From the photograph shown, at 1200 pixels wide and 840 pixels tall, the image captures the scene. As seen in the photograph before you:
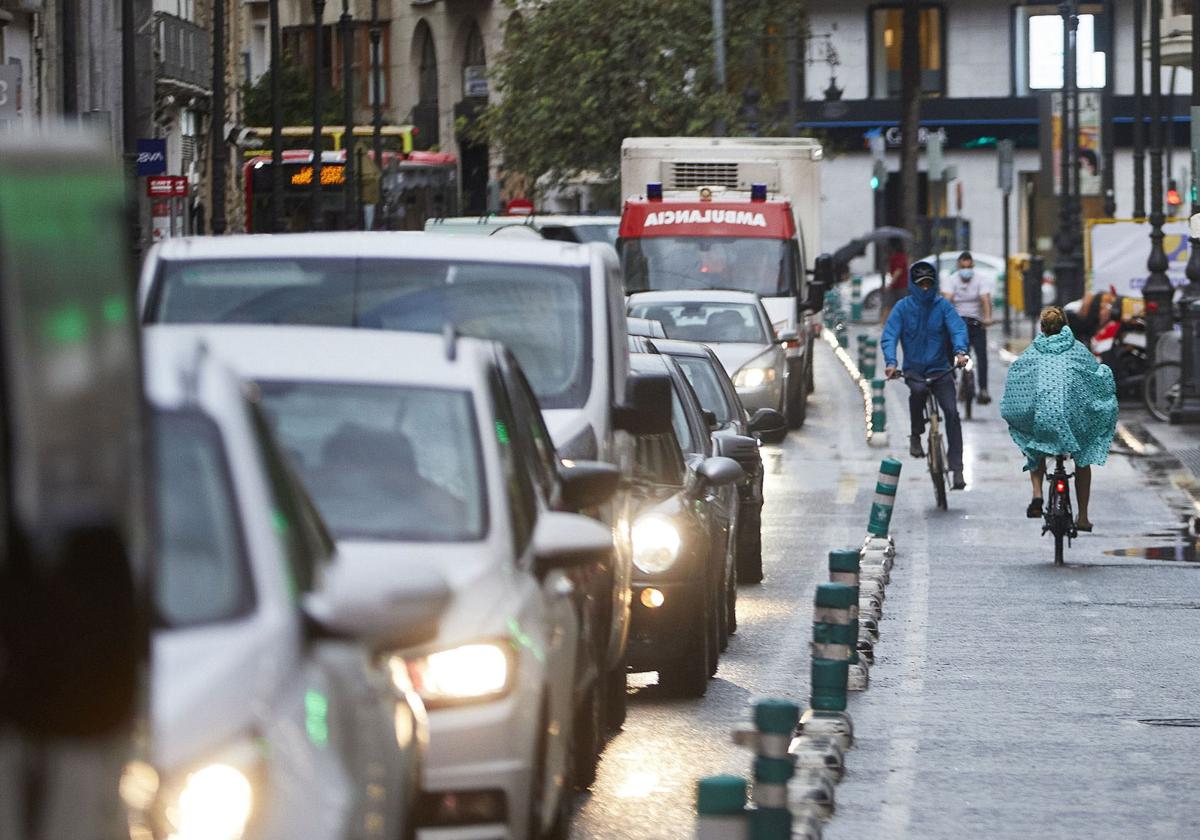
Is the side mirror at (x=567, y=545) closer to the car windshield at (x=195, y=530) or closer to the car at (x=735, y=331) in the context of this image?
the car windshield at (x=195, y=530)

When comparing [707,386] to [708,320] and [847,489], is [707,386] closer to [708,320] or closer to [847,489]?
[847,489]

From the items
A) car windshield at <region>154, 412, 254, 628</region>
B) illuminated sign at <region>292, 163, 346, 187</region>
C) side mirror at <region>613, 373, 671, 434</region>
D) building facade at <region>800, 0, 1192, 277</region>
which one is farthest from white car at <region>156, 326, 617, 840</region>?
building facade at <region>800, 0, 1192, 277</region>

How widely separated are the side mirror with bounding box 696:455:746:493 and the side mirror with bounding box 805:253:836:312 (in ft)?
62.6

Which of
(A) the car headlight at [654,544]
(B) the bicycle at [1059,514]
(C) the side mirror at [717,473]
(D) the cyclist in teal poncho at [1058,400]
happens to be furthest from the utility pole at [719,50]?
(A) the car headlight at [654,544]

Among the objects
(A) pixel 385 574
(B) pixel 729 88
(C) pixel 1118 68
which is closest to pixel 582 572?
(A) pixel 385 574

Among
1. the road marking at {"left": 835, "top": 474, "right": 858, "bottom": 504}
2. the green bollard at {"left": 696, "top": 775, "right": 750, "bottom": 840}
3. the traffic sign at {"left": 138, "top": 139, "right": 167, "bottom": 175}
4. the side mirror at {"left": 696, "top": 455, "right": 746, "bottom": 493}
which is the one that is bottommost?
the road marking at {"left": 835, "top": 474, "right": 858, "bottom": 504}

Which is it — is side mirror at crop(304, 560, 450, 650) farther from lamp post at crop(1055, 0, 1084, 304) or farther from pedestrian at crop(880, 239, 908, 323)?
lamp post at crop(1055, 0, 1084, 304)

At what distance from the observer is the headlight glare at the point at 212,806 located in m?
4.01

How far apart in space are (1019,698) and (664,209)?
21200 millimetres

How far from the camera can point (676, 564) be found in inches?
454

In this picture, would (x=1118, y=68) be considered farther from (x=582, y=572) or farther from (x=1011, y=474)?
(x=582, y=572)

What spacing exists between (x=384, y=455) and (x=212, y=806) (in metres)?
3.04

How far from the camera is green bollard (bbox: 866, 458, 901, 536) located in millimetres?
16031

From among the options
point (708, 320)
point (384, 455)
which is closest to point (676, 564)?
point (384, 455)
